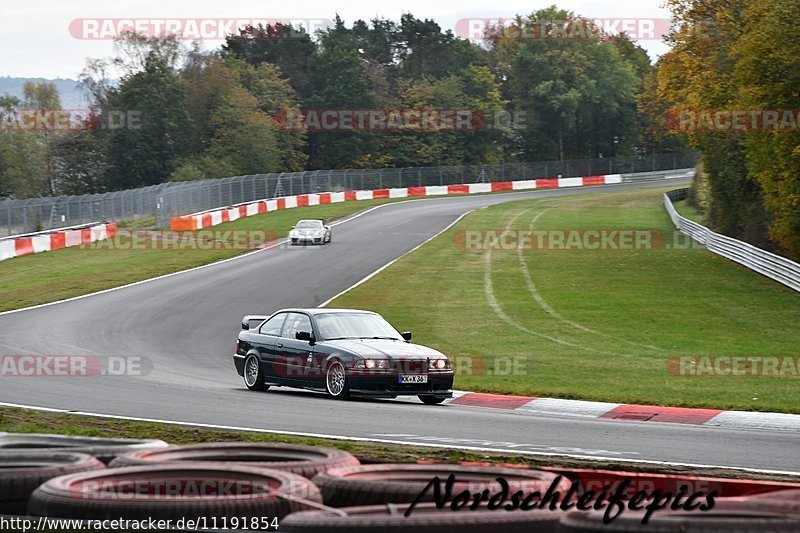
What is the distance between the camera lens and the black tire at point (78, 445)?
24.4 ft

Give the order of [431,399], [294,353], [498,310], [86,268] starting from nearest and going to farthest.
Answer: [431,399] < [294,353] < [498,310] < [86,268]

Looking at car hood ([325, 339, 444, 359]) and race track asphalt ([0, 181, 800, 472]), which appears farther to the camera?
car hood ([325, 339, 444, 359])

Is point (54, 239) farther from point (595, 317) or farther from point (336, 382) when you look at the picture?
point (336, 382)

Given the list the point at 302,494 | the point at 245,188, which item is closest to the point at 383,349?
the point at 302,494

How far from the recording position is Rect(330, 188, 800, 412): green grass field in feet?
58.8

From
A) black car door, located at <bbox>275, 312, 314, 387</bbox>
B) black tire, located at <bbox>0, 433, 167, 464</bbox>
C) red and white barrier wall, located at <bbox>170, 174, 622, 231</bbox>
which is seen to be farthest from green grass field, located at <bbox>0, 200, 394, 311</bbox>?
black tire, located at <bbox>0, 433, 167, 464</bbox>

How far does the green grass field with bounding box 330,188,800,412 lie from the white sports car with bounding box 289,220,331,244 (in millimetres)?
4698

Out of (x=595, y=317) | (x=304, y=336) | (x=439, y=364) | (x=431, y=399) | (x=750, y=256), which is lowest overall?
(x=595, y=317)

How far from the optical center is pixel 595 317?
2655 centimetres

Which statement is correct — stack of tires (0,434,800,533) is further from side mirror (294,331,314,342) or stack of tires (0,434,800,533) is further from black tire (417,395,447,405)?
side mirror (294,331,314,342)

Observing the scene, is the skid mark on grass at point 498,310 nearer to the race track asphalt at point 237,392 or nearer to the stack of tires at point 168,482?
the race track asphalt at point 237,392

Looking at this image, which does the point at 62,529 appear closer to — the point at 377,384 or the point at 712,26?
the point at 377,384

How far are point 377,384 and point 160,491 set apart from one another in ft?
30.6

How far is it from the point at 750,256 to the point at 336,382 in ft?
78.8
